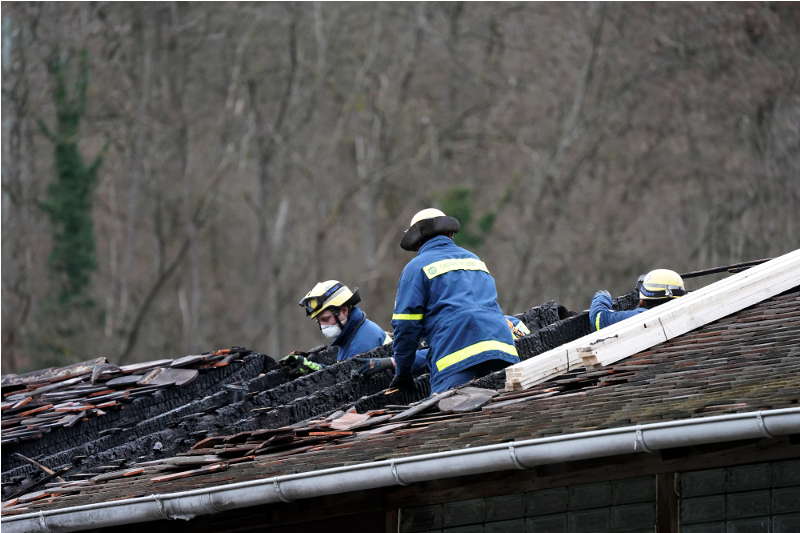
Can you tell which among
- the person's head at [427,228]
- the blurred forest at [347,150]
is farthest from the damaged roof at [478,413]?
the blurred forest at [347,150]

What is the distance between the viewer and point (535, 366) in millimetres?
7305

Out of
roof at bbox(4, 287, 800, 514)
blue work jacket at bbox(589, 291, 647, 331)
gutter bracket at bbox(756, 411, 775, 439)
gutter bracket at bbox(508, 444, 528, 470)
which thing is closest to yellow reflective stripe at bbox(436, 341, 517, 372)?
roof at bbox(4, 287, 800, 514)

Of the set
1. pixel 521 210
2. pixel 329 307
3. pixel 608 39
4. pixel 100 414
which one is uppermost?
pixel 608 39

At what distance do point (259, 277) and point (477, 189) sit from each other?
22.6 ft

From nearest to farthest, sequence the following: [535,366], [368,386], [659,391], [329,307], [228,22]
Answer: [659,391]
[535,366]
[368,386]
[329,307]
[228,22]

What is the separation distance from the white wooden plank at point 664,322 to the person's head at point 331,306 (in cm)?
333

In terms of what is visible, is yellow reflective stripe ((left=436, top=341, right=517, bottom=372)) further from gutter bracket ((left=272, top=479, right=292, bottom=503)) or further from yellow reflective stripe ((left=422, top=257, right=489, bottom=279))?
gutter bracket ((left=272, top=479, right=292, bottom=503))

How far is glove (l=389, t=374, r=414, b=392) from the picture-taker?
27.9ft

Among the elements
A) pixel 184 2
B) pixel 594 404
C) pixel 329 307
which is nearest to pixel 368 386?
pixel 329 307

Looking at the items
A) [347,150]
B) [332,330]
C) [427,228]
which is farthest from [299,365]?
[347,150]

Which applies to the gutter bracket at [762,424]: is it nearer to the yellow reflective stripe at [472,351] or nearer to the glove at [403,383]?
the yellow reflective stripe at [472,351]

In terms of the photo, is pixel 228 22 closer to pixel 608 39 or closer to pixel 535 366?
pixel 608 39

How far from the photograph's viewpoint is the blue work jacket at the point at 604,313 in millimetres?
9094

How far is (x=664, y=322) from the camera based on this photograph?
7699mm
